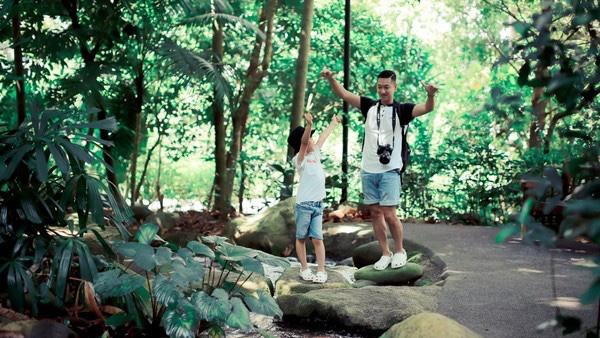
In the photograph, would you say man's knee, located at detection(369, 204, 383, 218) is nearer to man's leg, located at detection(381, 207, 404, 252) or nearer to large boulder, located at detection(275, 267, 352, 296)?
man's leg, located at detection(381, 207, 404, 252)

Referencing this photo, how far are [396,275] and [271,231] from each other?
276cm

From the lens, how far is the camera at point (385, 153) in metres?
6.09

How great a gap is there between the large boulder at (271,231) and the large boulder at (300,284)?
2213 mm

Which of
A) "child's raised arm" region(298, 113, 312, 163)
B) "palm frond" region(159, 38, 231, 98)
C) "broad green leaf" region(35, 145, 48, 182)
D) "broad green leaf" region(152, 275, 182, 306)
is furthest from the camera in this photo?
"palm frond" region(159, 38, 231, 98)

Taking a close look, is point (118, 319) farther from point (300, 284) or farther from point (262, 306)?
point (300, 284)

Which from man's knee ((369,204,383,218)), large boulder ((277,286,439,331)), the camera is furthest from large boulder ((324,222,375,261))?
large boulder ((277,286,439,331))

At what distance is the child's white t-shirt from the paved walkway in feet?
4.18

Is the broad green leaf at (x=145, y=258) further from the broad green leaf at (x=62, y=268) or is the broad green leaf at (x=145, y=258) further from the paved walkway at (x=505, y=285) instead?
the paved walkway at (x=505, y=285)

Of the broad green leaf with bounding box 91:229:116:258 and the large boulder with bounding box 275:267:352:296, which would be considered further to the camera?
the large boulder with bounding box 275:267:352:296

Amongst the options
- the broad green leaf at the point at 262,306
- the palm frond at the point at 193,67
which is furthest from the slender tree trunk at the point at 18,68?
the broad green leaf at the point at 262,306

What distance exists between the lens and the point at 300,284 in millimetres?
6340

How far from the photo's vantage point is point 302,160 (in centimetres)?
623

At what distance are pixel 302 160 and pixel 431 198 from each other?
4857 millimetres

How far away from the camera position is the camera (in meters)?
6.09
